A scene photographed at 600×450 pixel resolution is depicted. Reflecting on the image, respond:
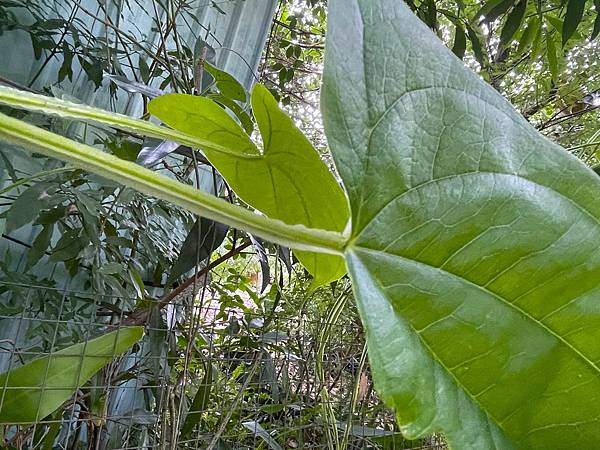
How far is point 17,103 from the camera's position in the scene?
156 millimetres

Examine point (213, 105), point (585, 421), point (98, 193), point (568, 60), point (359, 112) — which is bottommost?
point (585, 421)

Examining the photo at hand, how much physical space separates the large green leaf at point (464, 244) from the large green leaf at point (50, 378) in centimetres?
41

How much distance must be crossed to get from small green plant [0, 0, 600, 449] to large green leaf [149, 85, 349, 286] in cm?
6

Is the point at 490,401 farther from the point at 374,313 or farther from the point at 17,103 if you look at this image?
the point at 17,103

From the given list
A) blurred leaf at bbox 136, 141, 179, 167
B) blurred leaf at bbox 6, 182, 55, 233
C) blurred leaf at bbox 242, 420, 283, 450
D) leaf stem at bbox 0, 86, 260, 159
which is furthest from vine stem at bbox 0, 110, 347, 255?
blurred leaf at bbox 242, 420, 283, 450

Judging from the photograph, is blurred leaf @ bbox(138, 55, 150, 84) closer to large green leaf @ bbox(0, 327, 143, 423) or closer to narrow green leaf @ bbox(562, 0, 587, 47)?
large green leaf @ bbox(0, 327, 143, 423)

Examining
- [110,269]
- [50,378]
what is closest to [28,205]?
[110,269]

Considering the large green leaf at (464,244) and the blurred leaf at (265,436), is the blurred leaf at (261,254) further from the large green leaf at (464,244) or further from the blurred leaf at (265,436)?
the large green leaf at (464,244)

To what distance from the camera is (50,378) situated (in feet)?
1.69

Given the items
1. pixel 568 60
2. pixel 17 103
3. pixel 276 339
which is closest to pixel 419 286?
pixel 17 103

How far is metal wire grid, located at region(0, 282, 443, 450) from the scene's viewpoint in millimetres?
697

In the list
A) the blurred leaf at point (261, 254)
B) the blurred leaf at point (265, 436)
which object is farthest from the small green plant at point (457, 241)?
the blurred leaf at point (265, 436)

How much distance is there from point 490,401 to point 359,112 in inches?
4.9

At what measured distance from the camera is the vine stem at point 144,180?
147mm
